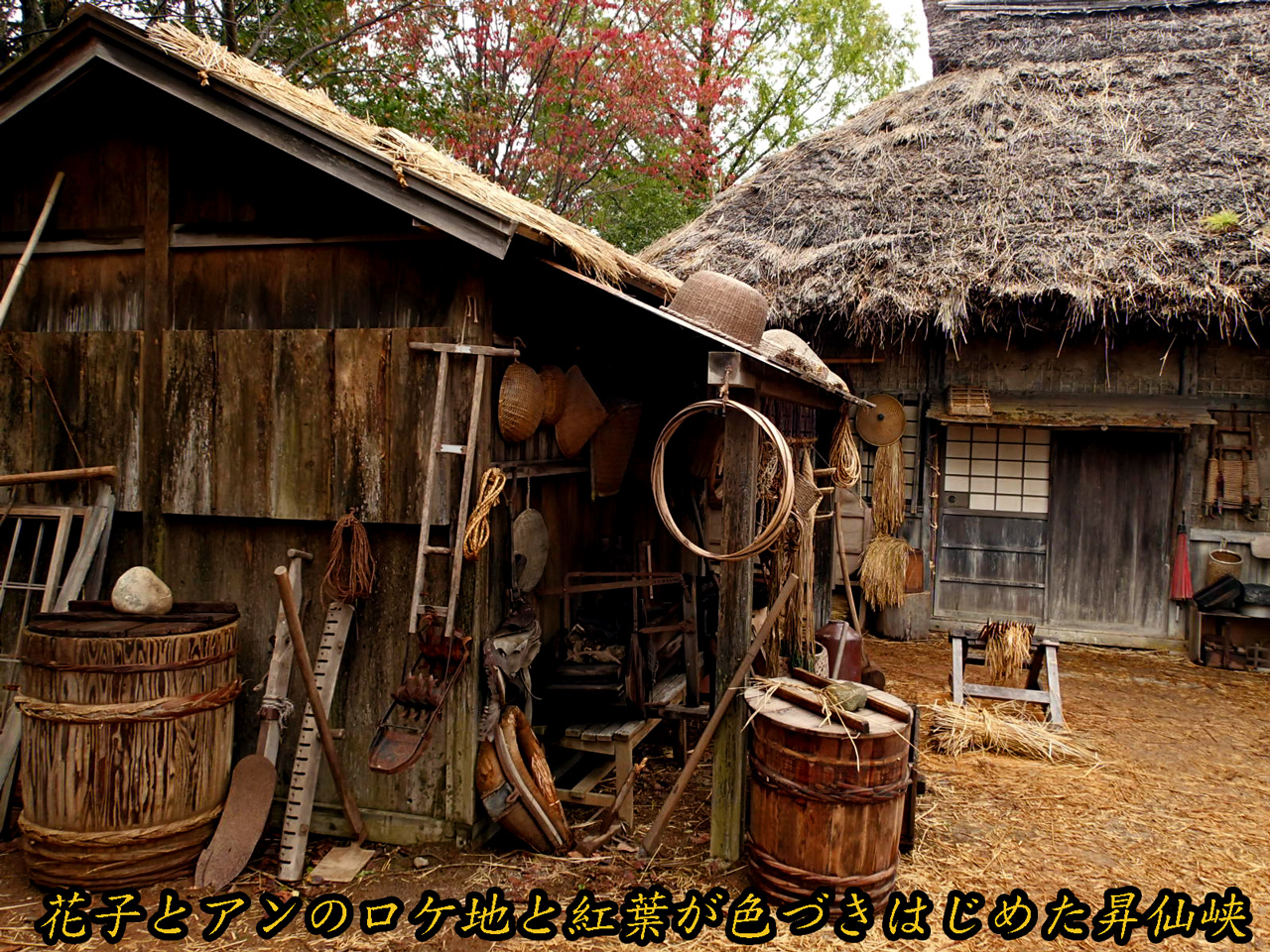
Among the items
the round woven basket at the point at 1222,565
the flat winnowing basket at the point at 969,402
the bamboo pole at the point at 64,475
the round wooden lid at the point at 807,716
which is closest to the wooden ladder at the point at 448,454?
the round wooden lid at the point at 807,716

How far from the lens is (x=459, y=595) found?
14.2 ft

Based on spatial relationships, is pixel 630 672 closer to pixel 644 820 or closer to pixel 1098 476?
pixel 644 820

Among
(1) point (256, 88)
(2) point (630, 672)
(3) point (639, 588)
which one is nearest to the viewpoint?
(1) point (256, 88)

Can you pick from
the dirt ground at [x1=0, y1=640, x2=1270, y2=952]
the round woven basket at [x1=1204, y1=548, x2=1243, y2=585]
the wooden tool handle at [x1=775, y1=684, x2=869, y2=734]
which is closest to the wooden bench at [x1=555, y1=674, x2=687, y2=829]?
the dirt ground at [x1=0, y1=640, x2=1270, y2=952]

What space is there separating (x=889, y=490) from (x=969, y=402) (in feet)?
4.19

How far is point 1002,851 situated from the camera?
462cm

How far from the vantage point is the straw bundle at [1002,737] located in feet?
20.1

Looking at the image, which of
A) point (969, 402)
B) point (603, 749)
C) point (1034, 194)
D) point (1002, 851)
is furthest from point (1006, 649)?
point (1034, 194)

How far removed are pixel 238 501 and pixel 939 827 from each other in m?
4.19

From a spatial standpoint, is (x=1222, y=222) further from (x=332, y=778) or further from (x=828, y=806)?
(x=332, y=778)

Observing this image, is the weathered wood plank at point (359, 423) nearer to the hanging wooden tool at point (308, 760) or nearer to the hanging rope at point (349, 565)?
the hanging rope at point (349, 565)

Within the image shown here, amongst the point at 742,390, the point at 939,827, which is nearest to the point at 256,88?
the point at 742,390

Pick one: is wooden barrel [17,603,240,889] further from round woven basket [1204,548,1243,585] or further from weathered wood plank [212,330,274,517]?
round woven basket [1204,548,1243,585]

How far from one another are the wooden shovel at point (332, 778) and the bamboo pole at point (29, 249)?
205 centimetres
